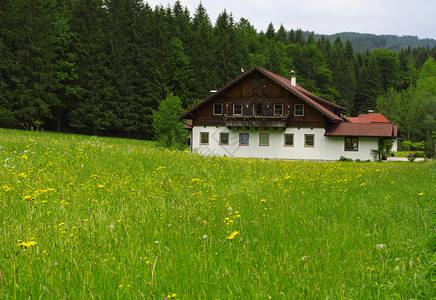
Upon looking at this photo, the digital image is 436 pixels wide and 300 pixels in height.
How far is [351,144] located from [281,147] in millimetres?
7413

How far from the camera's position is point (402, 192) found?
7.57 meters

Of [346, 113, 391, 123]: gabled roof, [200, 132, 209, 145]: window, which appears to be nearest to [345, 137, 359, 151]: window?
[200, 132, 209, 145]: window

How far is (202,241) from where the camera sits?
3.72 m

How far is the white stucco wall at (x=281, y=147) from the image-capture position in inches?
1426

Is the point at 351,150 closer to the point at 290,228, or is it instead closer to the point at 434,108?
the point at 290,228

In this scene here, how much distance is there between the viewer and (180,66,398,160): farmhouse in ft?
119

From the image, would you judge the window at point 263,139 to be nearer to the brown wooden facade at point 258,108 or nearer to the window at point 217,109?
the brown wooden facade at point 258,108

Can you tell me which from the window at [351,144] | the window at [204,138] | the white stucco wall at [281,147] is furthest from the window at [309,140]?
the window at [204,138]

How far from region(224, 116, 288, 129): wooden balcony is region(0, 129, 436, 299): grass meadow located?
30.3m

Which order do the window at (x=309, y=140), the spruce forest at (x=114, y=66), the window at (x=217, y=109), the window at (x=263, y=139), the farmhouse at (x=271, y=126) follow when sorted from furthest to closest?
1. the spruce forest at (x=114, y=66)
2. the window at (x=217, y=109)
3. the window at (x=263, y=139)
4. the window at (x=309, y=140)
5. the farmhouse at (x=271, y=126)

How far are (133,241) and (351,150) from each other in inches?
1417

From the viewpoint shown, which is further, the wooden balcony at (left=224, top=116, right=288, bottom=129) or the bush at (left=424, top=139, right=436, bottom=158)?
the wooden balcony at (left=224, top=116, right=288, bottom=129)

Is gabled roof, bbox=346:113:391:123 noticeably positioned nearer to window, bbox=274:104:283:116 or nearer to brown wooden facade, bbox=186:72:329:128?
brown wooden facade, bbox=186:72:329:128

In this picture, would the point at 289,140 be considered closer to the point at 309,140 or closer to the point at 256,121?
the point at 309,140
